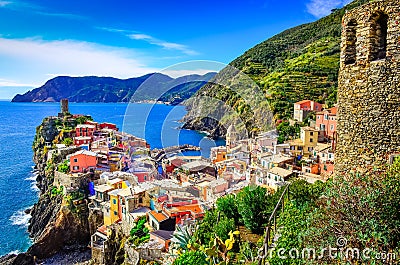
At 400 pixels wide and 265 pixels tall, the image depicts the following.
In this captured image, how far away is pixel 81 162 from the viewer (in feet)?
80.9

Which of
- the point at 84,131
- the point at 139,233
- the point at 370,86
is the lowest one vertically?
the point at 139,233

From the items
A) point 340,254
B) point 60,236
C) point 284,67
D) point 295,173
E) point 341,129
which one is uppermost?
point 284,67

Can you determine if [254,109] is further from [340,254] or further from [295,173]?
[340,254]

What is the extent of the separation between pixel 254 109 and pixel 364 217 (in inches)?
1518

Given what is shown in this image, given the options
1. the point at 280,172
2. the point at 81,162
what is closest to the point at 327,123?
the point at 280,172

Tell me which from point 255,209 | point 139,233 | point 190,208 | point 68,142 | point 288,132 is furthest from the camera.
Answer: point 68,142

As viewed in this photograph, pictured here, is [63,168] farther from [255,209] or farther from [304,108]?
[304,108]

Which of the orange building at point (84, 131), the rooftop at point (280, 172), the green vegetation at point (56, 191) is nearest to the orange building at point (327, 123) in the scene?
the rooftop at point (280, 172)

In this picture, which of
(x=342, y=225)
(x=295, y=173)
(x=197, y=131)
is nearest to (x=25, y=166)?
(x=197, y=131)

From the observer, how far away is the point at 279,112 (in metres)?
39.1

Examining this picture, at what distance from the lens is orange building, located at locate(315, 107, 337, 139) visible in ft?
84.4

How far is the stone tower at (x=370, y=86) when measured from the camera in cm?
358

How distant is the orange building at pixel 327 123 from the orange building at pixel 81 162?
1845 cm

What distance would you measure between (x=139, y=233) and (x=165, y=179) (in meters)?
6.74
